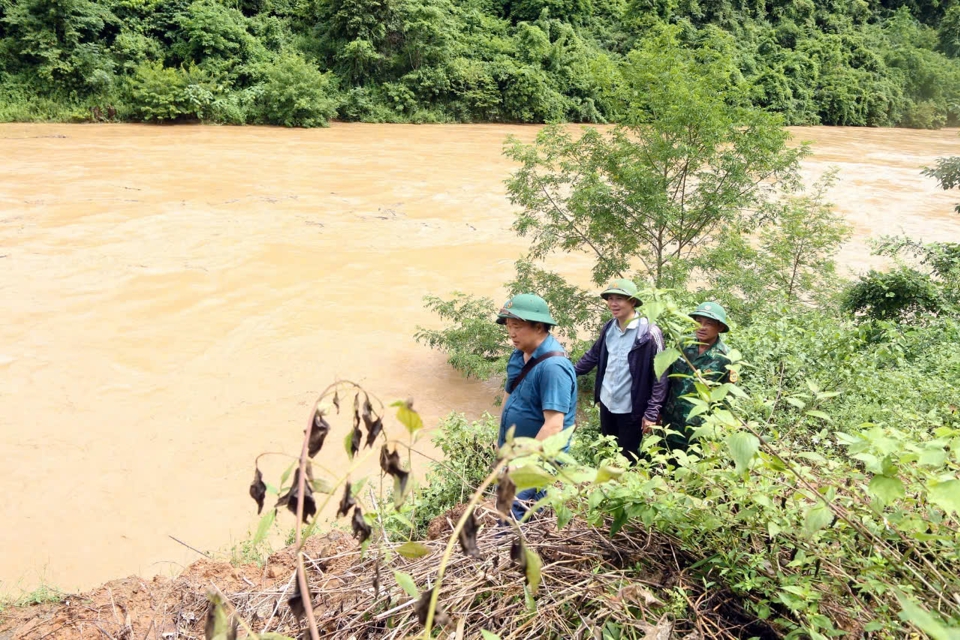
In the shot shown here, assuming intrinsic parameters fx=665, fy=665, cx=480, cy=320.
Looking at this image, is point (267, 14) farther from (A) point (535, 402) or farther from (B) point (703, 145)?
(A) point (535, 402)

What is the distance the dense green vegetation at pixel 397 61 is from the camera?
21188mm

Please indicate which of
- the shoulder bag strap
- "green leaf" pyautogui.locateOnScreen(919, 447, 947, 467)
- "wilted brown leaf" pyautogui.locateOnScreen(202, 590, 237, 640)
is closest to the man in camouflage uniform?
the shoulder bag strap

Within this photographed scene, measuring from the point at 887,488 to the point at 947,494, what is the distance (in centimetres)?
18

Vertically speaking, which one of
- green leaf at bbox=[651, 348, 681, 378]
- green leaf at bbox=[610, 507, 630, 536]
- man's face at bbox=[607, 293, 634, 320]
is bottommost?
green leaf at bbox=[610, 507, 630, 536]

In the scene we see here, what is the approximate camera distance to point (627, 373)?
147 inches

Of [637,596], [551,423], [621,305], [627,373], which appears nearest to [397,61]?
[621,305]

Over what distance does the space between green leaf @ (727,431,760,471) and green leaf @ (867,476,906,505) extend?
10.0 inches

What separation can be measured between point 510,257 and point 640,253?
4491 mm

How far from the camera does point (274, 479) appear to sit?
5.92 metres

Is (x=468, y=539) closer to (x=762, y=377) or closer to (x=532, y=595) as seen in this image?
(x=532, y=595)

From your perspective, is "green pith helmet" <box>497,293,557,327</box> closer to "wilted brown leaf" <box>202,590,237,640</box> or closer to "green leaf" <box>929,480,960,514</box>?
"green leaf" <box>929,480,960,514</box>

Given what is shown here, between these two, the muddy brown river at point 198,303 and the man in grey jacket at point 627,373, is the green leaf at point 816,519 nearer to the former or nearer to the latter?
the man in grey jacket at point 627,373

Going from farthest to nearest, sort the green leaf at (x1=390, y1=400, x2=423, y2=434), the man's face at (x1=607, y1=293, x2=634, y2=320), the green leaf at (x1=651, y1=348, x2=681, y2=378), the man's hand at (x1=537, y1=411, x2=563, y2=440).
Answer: the man's face at (x1=607, y1=293, x2=634, y2=320)
the man's hand at (x1=537, y1=411, x2=563, y2=440)
the green leaf at (x1=651, y1=348, x2=681, y2=378)
the green leaf at (x1=390, y1=400, x2=423, y2=434)

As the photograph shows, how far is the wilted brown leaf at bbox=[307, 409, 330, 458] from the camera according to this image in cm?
126
